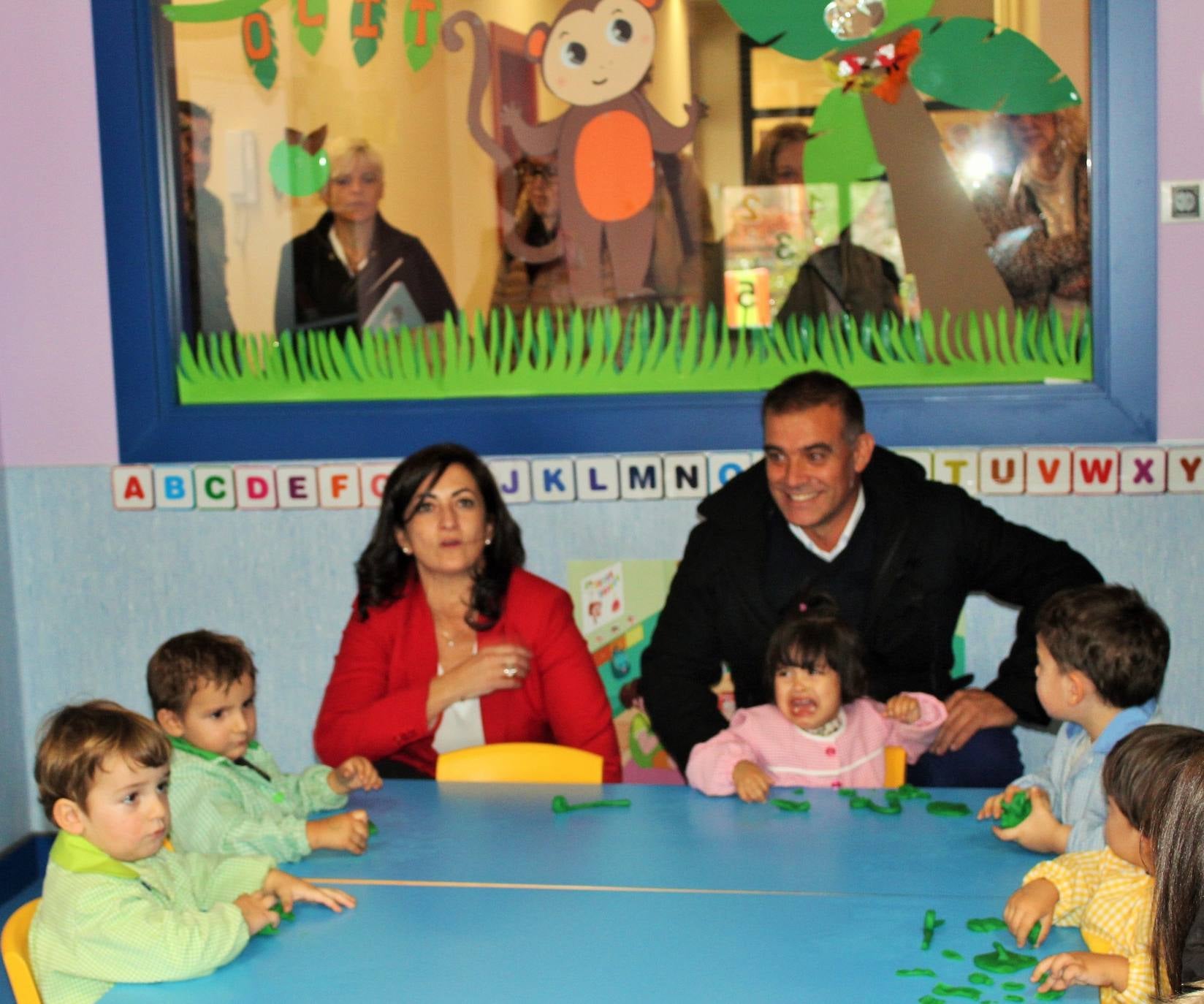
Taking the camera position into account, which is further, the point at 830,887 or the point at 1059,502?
the point at 1059,502

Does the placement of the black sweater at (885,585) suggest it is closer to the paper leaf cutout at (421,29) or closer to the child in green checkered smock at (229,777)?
the child in green checkered smock at (229,777)

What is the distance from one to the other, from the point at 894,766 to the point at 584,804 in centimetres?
61

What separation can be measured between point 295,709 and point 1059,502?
2.05m

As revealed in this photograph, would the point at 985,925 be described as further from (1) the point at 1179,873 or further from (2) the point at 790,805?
(2) the point at 790,805

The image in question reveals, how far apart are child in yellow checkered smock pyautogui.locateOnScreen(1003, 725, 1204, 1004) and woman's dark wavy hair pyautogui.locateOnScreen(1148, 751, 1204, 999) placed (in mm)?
59

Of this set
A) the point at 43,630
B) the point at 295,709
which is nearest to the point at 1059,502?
the point at 295,709

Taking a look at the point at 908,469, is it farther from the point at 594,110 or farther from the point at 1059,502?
the point at 594,110

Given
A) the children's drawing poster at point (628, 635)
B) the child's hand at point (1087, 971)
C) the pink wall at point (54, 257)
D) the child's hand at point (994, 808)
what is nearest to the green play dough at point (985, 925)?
the child's hand at point (1087, 971)

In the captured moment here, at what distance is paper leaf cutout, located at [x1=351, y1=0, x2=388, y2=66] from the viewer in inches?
144

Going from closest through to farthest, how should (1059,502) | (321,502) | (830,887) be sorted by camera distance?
(830,887) → (1059,502) → (321,502)

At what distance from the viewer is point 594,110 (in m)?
3.60

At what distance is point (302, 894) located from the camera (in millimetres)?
1969

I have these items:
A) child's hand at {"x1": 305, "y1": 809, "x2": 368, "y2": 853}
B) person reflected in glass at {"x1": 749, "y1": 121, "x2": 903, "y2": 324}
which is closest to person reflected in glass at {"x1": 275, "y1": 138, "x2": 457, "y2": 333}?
person reflected in glass at {"x1": 749, "y1": 121, "x2": 903, "y2": 324}

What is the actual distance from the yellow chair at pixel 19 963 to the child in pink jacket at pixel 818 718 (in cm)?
115
